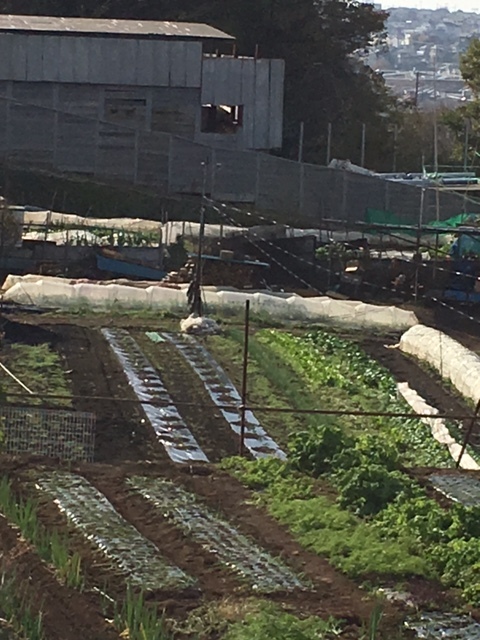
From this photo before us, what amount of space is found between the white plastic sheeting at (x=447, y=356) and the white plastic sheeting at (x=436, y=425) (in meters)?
0.69

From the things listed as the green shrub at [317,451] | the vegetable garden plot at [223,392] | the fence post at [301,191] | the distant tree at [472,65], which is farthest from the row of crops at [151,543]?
the distant tree at [472,65]

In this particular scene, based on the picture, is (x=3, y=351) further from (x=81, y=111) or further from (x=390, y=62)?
(x=390, y=62)

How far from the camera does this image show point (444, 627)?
7.73m

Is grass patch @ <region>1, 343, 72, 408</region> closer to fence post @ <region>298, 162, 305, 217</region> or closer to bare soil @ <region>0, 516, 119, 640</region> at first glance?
bare soil @ <region>0, 516, 119, 640</region>

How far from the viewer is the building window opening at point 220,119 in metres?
33.9

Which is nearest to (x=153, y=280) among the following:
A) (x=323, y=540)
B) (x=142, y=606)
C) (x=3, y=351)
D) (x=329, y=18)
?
(x=3, y=351)

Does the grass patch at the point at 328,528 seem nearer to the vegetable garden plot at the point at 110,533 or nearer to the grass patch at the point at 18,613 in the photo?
the vegetable garden plot at the point at 110,533

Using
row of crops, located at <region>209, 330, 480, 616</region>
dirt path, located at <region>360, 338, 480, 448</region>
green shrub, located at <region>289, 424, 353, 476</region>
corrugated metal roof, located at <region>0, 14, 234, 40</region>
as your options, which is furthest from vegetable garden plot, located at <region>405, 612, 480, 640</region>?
corrugated metal roof, located at <region>0, 14, 234, 40</region>

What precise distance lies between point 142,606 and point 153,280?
52.1 feet

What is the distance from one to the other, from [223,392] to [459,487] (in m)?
5.77

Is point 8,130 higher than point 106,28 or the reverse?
the reverse

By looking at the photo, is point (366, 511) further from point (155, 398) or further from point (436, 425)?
point (155, 398)

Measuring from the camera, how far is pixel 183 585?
802cm

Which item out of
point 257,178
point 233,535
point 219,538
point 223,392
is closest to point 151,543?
point 219,538
